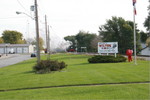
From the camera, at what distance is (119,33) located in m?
58.7

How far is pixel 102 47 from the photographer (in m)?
33.6

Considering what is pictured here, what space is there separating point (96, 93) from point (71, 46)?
111908mm

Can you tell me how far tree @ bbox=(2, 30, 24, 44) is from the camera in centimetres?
14600

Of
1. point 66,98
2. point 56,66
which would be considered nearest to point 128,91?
point 66,98

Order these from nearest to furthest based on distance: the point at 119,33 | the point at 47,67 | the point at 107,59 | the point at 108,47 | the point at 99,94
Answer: the point at 99,94
the point at 47,67
the point at 107,59
the point at 108,47
the point at 119,33

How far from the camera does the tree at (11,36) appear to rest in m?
146

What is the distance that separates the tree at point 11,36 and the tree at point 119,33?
96257mm

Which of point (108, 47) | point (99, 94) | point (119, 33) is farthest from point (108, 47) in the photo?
point (119, 33)

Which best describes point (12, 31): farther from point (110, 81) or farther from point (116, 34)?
point (110, 81)

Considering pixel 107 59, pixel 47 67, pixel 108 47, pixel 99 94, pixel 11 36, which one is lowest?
pixel 99 94

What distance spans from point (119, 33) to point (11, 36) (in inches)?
4089

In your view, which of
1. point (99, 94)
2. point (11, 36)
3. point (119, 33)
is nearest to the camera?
point (99, 94)

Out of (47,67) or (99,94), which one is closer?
(99,94)

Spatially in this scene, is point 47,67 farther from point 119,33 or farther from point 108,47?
point 119,33
